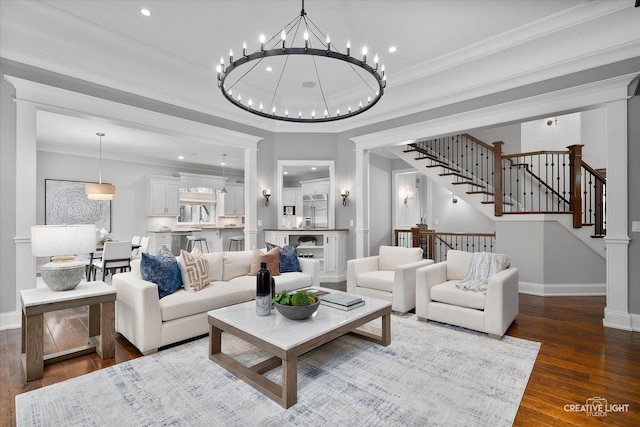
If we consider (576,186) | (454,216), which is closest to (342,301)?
(576,186)

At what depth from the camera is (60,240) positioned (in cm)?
255

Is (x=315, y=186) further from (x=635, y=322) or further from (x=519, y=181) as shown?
(x=635, y=322)

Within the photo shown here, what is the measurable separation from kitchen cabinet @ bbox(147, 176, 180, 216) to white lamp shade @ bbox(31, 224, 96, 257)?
6.28 metres

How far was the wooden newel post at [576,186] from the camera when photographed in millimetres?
4840

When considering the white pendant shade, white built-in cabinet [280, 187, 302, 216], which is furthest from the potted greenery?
white built-in cabinet [280, 187, 302, 216]

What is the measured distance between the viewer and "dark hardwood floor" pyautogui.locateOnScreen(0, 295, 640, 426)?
77.2 inches

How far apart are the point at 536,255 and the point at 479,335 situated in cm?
262

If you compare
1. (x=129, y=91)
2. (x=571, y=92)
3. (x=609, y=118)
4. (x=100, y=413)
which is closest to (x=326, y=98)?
(x=129, y=91)

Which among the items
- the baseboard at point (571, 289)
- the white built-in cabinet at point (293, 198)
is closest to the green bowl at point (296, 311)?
the baseboard at point (571, 289)

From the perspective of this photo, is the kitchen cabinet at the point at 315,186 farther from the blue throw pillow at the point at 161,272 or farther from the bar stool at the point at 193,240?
the blue throw pillow at the point at 161,272

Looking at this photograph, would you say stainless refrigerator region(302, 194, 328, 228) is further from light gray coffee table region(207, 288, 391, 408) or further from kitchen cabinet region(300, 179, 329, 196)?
light gray coffee table region(207, 288, 391, 408)

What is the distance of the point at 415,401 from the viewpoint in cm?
206

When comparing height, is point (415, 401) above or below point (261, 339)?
below

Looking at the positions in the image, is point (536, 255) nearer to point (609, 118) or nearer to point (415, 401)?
point (609, 118)
